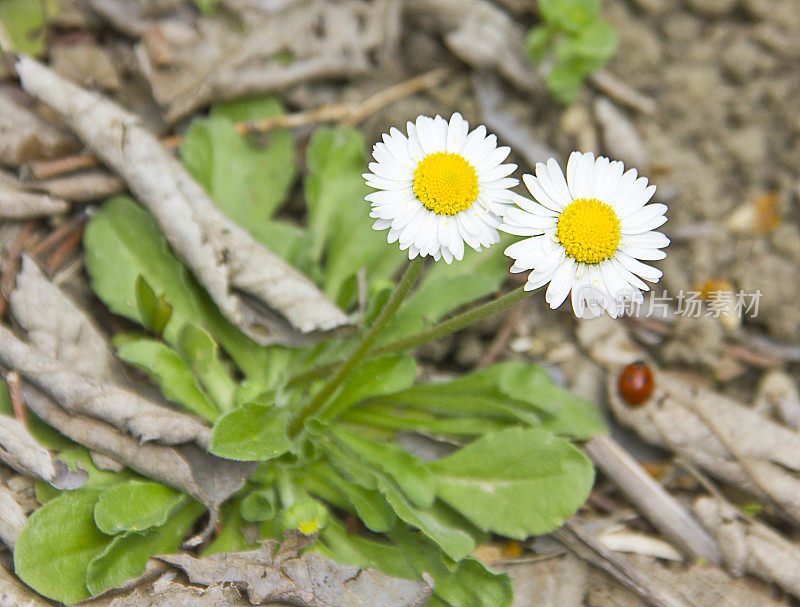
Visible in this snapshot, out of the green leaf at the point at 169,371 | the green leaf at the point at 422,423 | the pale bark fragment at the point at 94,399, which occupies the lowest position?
the pale bark fragment at the point at 94,399

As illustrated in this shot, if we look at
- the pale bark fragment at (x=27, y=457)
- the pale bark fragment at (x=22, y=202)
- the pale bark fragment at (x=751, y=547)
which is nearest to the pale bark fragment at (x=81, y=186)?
the pale bark fragment at (x=22, y=202)

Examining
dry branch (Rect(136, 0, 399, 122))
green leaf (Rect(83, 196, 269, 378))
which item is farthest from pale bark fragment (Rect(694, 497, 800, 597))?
dry branch (Rect(136, 0, 399, 122))

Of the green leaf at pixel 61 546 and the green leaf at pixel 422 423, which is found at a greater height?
the green leaf at pixel 422 423

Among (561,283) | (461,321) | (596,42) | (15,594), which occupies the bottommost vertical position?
(15,594)

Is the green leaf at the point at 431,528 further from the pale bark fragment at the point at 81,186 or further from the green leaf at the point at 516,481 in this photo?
the pale bark fragment at the point at 81,186

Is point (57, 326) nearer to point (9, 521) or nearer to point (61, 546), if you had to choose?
point (9, 521)

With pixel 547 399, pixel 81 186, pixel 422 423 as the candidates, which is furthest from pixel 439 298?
pixel 81 186

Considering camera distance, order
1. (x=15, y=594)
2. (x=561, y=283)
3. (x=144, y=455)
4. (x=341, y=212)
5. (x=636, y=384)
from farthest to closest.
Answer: (x=341, y=212), (x=636, y=384), (x=144, y=455), (x=15, y=594), (x=561, y=283)

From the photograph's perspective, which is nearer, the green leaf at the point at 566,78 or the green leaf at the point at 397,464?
the green leaf at the point at 397,464
